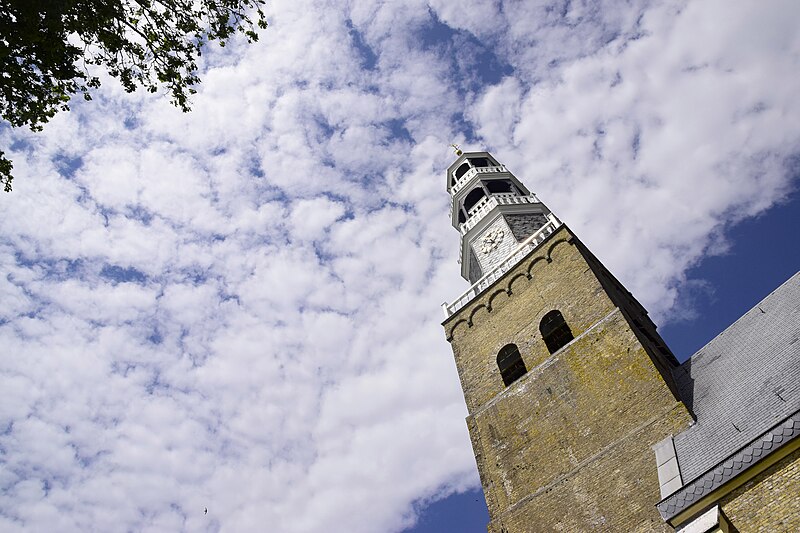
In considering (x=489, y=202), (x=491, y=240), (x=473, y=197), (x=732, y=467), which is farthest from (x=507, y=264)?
(x=732, y=467)

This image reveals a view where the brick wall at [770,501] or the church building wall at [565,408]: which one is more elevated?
the church building wall at [565,408]

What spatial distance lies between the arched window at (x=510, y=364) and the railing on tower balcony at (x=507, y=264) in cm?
273

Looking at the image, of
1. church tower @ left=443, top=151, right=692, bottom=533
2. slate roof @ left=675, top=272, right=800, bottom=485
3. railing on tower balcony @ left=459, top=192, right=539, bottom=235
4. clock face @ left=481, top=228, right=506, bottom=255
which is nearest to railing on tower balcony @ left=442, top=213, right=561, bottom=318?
church tower @ left=443, top=151, right=692, bottom=533

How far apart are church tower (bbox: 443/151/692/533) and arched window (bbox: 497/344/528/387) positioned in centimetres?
3

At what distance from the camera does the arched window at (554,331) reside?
14055mm

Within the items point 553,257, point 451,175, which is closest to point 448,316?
point 553,257

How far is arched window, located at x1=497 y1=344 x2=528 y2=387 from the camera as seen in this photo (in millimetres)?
14544

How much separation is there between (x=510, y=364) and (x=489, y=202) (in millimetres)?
9264

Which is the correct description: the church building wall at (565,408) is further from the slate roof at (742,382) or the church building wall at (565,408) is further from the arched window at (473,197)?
the arched window at (473,197)

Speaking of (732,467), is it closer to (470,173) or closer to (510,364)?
(510,364)

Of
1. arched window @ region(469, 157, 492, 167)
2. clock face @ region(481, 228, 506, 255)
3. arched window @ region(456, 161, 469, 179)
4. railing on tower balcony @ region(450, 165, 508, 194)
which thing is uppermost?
arched window @ region(469, 157, 492, 167)

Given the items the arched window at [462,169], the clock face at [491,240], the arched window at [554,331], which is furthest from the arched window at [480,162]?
the arched window at [554,331]

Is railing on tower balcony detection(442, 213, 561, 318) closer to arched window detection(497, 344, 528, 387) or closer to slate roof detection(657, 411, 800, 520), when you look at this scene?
arched window detection(497, 344, 528, 387)

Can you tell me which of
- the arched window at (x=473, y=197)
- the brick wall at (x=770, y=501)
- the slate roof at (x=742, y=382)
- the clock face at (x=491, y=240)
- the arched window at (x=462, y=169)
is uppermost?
the arched window at (x=462, y=169)
